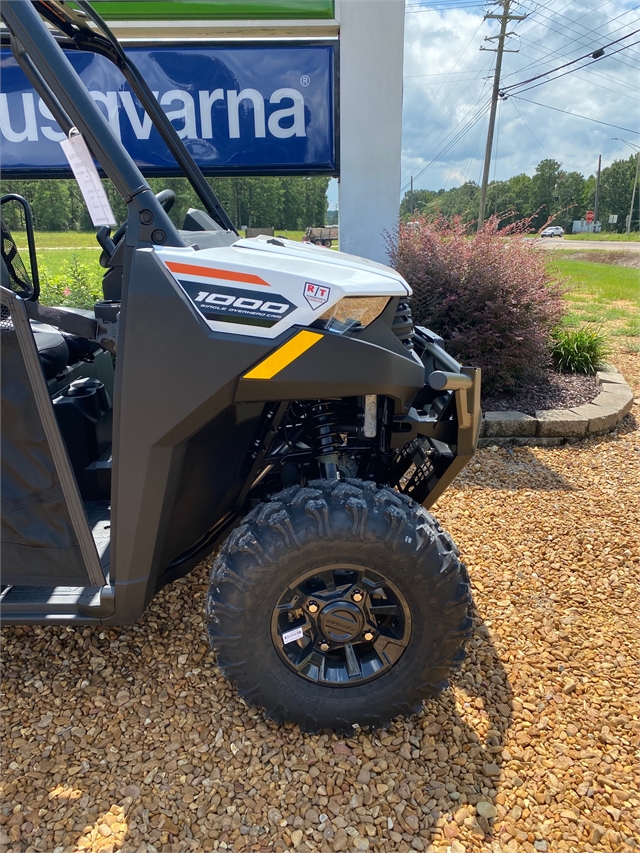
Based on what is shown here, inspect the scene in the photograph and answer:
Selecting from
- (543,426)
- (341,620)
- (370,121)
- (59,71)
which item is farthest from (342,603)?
(370,121)

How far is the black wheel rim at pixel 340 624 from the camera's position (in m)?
1.79

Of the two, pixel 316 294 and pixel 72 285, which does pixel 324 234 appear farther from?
pixel 316 294

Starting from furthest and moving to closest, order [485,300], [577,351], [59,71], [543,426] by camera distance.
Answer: [577,351], [485,300], [543,426], [59,71]

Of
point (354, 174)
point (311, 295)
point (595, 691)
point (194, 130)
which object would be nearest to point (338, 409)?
point (311, 295)

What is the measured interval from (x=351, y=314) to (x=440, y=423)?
1.74ft

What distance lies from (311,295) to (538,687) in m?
1.62

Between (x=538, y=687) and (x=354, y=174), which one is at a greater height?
(x=354, y=174)

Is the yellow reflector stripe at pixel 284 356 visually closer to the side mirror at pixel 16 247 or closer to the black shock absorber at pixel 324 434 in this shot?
the black shock absorber at pixel 324 434

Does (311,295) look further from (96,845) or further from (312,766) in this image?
(96,845)

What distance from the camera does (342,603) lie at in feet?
5.90

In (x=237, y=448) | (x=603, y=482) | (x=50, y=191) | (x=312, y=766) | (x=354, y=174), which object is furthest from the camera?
(x=354, y=174)

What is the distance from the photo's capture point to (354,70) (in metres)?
5.18

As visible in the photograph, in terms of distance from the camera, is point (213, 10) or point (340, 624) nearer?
point (340, 624)

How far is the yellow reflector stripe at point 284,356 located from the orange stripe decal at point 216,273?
0.17 meters
